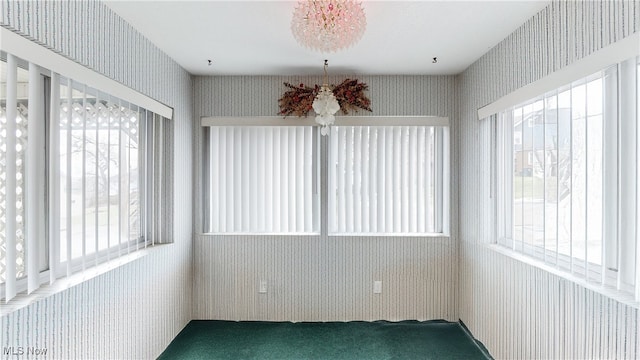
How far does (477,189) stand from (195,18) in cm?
256

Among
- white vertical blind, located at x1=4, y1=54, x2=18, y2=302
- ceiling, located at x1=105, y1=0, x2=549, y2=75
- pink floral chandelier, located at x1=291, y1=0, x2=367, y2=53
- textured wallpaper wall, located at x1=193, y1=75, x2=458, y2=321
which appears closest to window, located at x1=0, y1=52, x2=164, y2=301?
white vertical blind, located at x1=4, y1=54, x2=18, y2=302

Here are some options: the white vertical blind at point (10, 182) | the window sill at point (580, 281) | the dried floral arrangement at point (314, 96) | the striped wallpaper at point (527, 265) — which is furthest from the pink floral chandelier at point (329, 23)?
the window sill at point (580, 281)

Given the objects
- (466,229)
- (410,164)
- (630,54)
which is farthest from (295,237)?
(630,54)

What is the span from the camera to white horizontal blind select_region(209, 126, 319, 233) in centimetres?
346

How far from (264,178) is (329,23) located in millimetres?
2058

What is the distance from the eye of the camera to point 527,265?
227 cm

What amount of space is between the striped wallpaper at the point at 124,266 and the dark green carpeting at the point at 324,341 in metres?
0.28

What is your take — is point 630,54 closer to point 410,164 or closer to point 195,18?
point 410,164

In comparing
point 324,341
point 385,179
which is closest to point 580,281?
point 385,179

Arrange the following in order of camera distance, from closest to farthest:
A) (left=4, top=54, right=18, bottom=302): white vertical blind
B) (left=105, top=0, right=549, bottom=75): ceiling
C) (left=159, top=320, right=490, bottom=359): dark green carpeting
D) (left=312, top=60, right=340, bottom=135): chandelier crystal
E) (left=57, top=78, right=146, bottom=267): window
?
(left=4, top=54, right=18, bottom=302): white vertical blind, (left=57, top=78, right=146, bottom=267): window, (left=105, top=0, right=549, bottom=75): ceiling, (left=159, top=320, right=490, bottom=359): dark green carpeting, (left=312, top=60, right=340, bottom=135): chandelier crystal

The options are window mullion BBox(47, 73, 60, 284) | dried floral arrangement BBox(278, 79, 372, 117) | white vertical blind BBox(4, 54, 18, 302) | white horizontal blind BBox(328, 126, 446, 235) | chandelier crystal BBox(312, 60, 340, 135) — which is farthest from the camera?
white horizontal blind BBox(328, 126, 446, 235)

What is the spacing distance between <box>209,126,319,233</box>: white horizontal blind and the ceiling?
0.64 meters

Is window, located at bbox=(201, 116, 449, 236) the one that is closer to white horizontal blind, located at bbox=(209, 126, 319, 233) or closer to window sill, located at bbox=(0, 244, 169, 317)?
white horizontal blind, located at bbox=(209, 126, 319, 233)

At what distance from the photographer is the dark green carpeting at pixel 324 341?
9.21 feet
